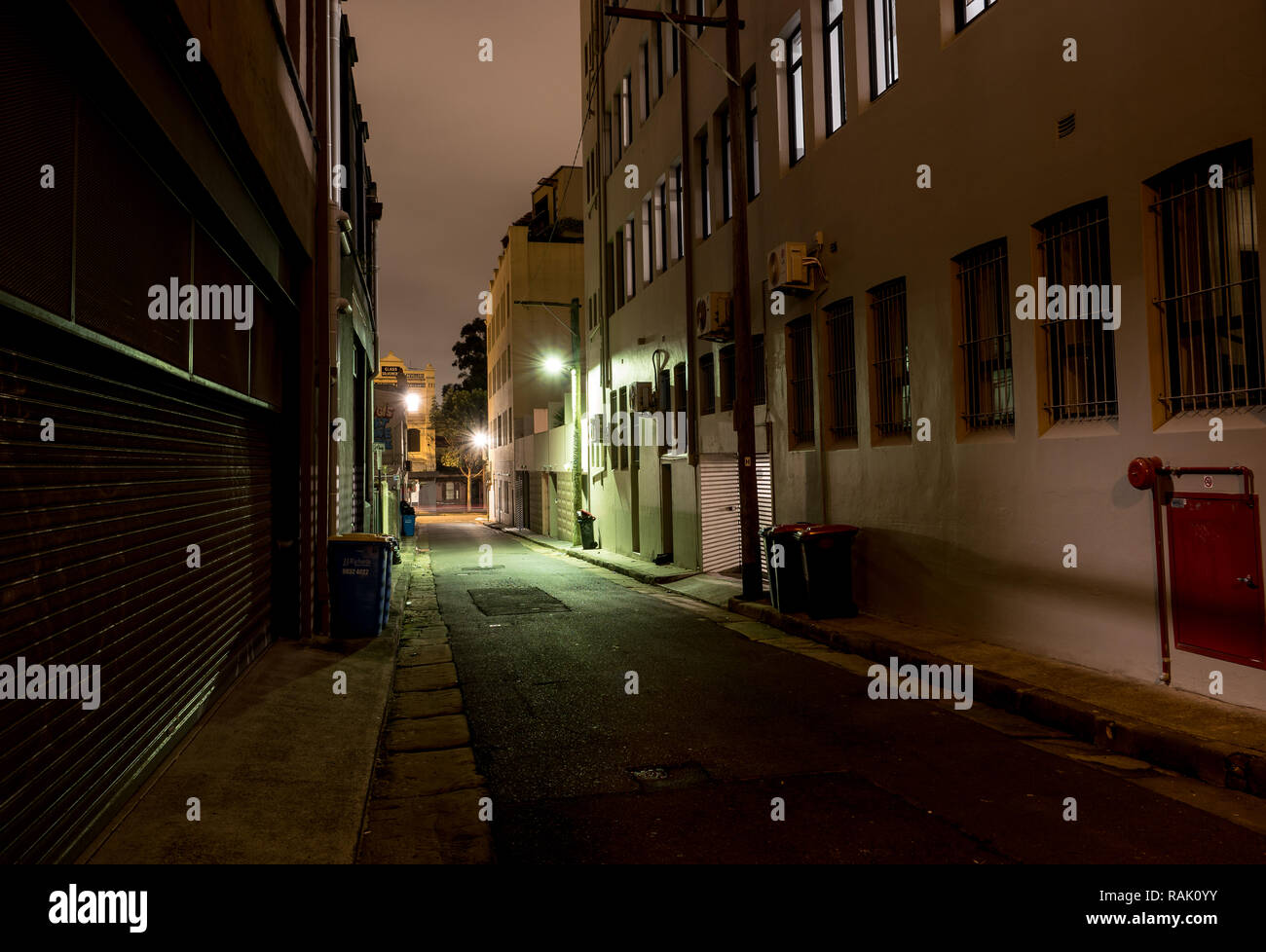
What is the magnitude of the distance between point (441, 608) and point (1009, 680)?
8755mm

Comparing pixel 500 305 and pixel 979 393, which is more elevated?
pixel 500 305

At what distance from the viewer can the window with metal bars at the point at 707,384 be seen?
55.6ft

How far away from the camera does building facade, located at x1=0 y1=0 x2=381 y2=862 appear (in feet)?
11.4

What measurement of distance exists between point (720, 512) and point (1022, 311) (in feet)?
29.2

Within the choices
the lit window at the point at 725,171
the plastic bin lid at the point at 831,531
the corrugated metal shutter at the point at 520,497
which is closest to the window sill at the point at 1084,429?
the plastic bin lid at the point at 831,531

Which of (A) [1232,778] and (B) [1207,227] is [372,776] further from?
(B) [1207,227]

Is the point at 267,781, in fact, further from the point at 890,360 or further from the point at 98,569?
the point at 890,360

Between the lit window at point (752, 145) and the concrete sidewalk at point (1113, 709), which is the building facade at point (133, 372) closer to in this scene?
the concrete sidewalk at point (1113, 709)

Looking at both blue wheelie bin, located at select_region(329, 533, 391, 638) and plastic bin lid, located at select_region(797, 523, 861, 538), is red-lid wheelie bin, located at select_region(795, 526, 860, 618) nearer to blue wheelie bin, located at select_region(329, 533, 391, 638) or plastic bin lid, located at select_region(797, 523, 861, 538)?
plastic bin lid, located at select_region(797, 523, 861, 538)

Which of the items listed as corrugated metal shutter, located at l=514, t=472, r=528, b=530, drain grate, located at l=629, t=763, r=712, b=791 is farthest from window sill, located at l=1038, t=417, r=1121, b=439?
corrugated metal shutter, located at l=514, t=472, r=528, b=530
